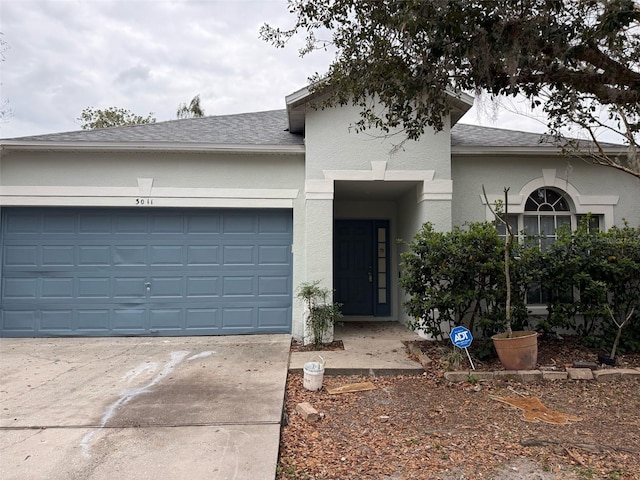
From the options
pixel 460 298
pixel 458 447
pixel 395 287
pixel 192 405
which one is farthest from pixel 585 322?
pixel 192 405

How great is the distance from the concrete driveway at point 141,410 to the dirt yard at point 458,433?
16.0 inches

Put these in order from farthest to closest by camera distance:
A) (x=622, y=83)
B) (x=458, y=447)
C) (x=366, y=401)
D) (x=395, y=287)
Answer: (x=395, y=287) < (x=366, y=401) < (x=622, y=83) < (x=458, y=447)

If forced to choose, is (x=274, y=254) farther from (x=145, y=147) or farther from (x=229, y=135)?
(x=145, y=147)

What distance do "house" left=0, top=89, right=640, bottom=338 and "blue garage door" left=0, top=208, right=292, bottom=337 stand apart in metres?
0.02

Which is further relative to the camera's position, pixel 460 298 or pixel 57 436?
pixel 460 298

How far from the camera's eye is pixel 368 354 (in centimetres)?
611

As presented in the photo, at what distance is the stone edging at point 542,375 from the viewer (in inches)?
199

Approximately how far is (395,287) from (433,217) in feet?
8.09

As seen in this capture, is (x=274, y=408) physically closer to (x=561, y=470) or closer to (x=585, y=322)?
(x=561, y=470)

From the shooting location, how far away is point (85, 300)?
24.0 feet

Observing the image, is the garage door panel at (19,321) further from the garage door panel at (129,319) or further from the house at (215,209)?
the garage door panel at (129,319)

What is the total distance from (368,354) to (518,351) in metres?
2.11

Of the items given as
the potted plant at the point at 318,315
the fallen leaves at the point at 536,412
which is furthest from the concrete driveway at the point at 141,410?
the fallen leaves at the point at 536,412

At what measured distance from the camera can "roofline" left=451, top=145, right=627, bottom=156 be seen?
7211 mm
